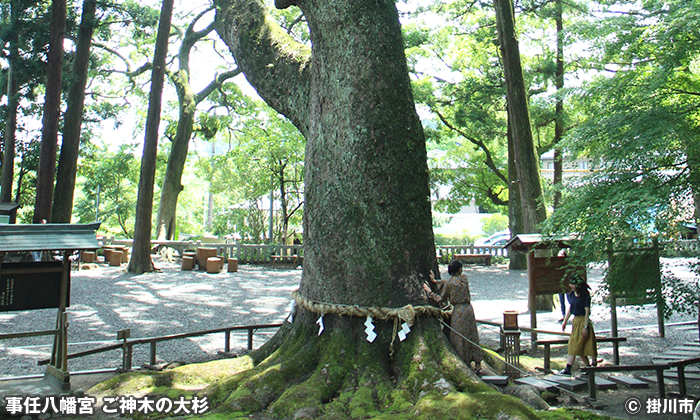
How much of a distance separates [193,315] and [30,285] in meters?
5.21

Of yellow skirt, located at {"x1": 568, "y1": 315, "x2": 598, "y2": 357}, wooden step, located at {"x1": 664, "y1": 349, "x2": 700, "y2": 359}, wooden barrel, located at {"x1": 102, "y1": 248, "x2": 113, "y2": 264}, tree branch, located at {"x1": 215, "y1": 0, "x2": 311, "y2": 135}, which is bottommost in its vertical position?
wooden step, located at {"x1": 664, "y1": 349, "x2": 700, "y2": 359}

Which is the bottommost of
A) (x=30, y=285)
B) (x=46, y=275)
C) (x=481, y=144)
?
(x=30, y=285)

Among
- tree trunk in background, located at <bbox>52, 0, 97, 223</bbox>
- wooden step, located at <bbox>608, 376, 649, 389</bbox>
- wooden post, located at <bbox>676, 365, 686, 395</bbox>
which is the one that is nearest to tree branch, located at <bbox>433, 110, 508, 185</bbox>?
tree trunk in background, located at <bbox>52, 0, 97, 223</bbox>

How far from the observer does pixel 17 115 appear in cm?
1852

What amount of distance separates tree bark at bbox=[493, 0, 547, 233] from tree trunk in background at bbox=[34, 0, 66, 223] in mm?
11451

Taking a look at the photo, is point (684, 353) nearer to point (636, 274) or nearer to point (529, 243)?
point (636, 274)

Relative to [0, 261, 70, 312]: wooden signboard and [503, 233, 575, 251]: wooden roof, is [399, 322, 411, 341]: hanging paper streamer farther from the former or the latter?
[0, 261, 70, 312]: wooden signboard

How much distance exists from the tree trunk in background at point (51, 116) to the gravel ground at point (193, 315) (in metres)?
2.71

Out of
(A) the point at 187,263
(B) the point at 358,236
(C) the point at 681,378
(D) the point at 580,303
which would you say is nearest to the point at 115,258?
(A) the point at 187,263

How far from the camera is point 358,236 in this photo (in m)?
5.88

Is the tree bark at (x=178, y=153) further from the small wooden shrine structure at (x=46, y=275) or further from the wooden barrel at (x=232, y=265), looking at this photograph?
the small wooden shrine structure at (x=46, y=275)

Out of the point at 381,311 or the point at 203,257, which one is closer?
the point at 381,311

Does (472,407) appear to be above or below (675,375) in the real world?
above

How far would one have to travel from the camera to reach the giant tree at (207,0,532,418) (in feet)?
17.7
